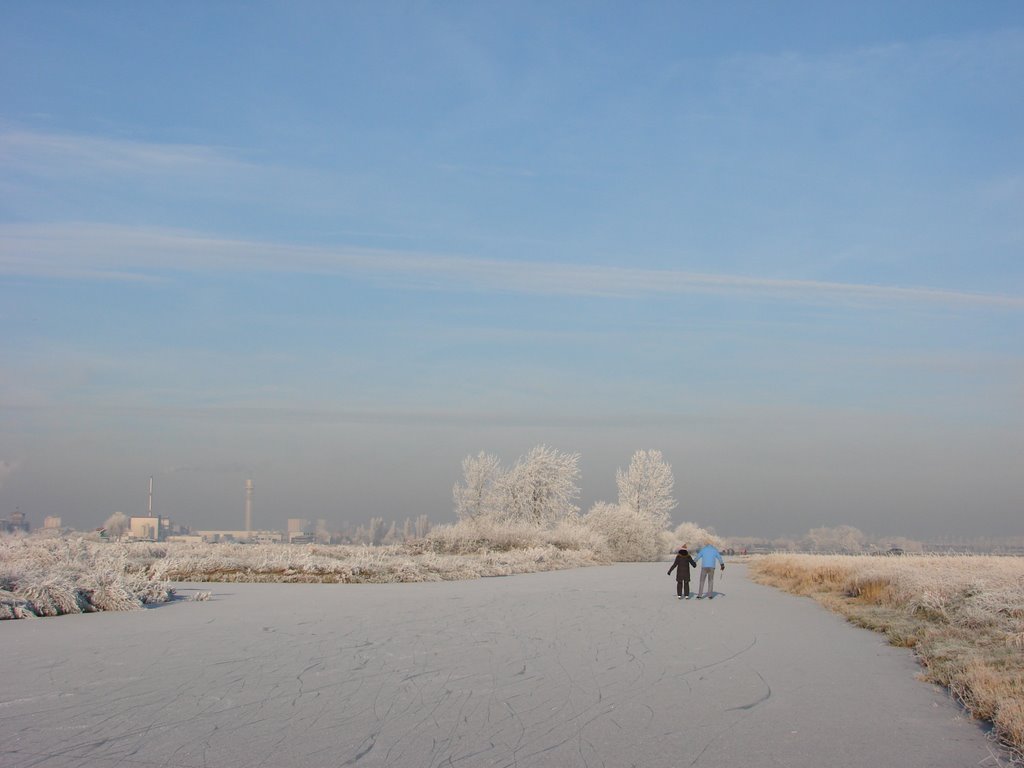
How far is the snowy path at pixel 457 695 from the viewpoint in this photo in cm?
624

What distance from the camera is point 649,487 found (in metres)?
84.3

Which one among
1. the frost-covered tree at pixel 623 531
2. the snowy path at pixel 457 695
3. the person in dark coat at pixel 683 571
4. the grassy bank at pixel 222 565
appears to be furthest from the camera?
the frost-covered tree at pixel 623 531

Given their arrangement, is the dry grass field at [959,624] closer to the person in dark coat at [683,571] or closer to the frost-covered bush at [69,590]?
the person in dark coat at [683,571]

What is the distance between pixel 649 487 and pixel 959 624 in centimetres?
7120

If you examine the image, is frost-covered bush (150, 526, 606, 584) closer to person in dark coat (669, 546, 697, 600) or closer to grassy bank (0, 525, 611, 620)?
grassy bank (0, 525, 611, 620)

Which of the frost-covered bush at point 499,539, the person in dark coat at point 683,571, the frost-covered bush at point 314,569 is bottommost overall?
the frost-covered bush at point 499,539

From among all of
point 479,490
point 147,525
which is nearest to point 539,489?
point 479,490

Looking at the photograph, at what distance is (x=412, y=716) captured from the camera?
732 centimetres

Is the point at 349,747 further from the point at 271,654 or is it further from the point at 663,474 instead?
the point at 663,474

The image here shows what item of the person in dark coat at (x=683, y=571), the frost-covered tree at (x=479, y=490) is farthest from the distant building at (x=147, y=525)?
the person in dark coat at (x=683, y=571)

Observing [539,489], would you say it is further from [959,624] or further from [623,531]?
[959,624]

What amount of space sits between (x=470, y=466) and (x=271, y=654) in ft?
197

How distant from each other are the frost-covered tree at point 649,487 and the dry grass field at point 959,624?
5834 cm

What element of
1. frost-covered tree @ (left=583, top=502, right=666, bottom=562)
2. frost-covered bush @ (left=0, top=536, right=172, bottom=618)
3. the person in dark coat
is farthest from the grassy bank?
the person in dark coat
